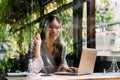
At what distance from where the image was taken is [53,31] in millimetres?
3607

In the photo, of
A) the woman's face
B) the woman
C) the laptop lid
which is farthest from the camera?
the woman's face

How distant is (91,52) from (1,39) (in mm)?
1735

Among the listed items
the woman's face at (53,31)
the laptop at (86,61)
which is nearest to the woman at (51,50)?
the woman's face at (53,31)

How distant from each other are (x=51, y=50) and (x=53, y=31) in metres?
0.25

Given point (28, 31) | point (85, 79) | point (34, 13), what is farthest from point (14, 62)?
point (85, 79)

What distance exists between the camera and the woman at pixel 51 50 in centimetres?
332

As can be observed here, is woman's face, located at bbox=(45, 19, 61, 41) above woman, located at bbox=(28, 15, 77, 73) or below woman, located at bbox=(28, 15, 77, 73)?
above

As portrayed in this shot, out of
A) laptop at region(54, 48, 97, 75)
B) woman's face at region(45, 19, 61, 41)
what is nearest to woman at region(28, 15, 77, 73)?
woman's face at region(45, 19, 61, 41)

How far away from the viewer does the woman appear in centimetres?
332

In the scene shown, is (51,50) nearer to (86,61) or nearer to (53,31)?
(53,31)

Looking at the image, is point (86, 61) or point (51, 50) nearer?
point (86, 61)

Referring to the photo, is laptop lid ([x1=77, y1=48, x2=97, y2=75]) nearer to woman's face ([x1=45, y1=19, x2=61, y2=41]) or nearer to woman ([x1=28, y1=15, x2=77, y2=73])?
woman ([x1=28, y1=15, x2=77, y2=73])

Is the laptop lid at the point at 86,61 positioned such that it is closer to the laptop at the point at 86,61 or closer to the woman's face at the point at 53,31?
the laptop at the point at 86,61

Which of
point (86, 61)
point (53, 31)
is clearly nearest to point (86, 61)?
point (86, 61)
